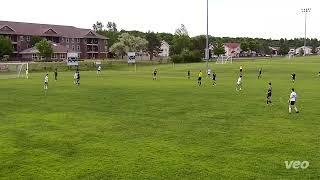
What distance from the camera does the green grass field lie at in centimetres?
1580

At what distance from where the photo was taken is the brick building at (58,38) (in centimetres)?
12344

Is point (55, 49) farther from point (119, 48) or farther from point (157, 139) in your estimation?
point (157, 139)

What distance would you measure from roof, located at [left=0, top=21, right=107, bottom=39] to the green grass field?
Result: 94116mm

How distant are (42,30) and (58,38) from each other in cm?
563

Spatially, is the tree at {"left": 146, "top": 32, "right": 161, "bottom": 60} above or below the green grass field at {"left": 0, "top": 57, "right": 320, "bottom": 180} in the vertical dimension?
above

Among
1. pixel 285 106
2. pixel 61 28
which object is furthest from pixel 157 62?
pixel 285 106

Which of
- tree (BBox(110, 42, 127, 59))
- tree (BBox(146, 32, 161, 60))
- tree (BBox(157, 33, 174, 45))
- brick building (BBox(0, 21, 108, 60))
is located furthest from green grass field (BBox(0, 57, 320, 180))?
tree (BBox(157, 33, 174, 45))

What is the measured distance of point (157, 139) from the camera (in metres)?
20.7

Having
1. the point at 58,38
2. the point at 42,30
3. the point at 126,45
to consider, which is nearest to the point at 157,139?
the point at 42,30

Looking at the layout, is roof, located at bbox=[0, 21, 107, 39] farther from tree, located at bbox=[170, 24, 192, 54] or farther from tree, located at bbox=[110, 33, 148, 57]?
tree, located at bbox=[170, 24, 192, 54]

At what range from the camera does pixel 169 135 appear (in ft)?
70.9

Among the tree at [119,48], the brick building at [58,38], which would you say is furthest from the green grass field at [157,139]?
the tree at [119,48]

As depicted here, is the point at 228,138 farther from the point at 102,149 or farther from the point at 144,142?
the point at 102,149

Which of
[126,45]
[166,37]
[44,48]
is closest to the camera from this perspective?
[44,48]
